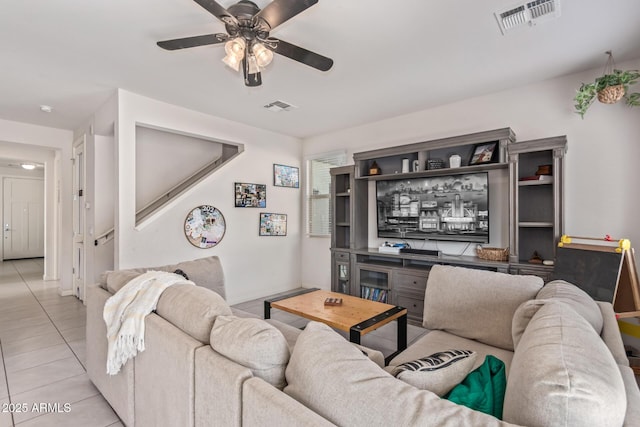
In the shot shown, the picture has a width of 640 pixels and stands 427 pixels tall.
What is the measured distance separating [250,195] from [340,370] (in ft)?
12.9

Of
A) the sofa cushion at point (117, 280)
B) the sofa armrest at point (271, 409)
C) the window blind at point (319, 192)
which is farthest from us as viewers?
the window blind at point (319, 192)

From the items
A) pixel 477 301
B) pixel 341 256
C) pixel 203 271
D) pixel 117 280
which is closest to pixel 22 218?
pixel 203 271

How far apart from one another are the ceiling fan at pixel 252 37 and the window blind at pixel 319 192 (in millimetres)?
2932

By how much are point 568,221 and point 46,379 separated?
4.85 metres

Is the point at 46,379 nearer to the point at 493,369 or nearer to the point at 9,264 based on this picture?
the point at 493,369

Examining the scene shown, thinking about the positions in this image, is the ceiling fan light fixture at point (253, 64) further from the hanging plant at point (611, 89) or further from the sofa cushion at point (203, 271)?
the hanging plant at point (611, 89)

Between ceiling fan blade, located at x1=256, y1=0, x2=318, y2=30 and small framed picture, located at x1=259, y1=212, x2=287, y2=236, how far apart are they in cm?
332

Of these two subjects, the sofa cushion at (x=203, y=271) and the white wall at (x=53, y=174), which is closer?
the sofa cushion at (x=203, y=271)

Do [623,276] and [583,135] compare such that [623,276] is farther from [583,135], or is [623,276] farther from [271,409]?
[271,409]

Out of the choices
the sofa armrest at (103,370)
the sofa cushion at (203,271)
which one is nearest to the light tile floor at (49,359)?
the sofa armrest at (103,370)

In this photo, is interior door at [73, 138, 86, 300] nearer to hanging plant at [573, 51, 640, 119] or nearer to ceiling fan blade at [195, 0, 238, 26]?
ceiling fan blade at [195, 0, 238, 26]

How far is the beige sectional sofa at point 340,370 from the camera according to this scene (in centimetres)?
74

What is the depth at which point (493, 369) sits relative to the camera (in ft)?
3.76

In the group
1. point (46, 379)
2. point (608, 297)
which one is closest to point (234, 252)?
point (46, 379)
